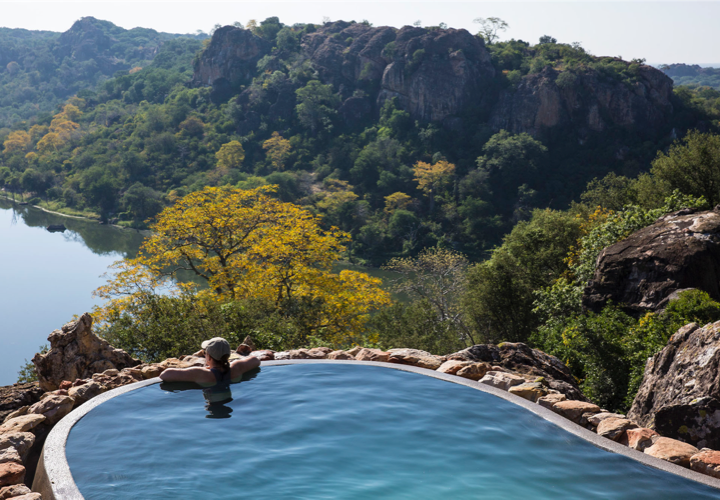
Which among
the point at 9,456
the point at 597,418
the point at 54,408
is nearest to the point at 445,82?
the point at 597,418

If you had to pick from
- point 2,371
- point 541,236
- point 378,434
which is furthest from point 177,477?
point 2,371

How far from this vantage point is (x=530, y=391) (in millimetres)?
5484

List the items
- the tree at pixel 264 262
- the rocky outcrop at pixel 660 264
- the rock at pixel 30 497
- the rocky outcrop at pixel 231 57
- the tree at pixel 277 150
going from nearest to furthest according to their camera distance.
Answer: the rock at pixel 30 497, the rocky outcrop at pixel 660 264, the tree at pixel 264 262, the tree at pixel 277 150, the rocky outcrop at pixel 231 57

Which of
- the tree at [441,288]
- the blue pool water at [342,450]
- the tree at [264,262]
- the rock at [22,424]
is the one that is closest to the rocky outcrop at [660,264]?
the blue pool water at [342,450]

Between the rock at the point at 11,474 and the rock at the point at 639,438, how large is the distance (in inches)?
188

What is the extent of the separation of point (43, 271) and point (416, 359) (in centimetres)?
5026

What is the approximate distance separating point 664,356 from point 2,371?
104 ft

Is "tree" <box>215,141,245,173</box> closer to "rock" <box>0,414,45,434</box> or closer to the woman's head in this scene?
the woman's head

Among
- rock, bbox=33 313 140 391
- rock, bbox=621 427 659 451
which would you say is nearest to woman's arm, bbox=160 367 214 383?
rock, bbox=33 313 140 391

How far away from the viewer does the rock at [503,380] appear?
5750 millimetres

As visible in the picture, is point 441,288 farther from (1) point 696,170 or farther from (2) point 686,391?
(2) point 686,391

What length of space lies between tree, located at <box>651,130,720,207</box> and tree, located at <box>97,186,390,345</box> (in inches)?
452

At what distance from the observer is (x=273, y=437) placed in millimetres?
4859

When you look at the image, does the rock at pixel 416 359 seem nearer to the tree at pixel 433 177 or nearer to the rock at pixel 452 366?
the rock at pixel 452 366
